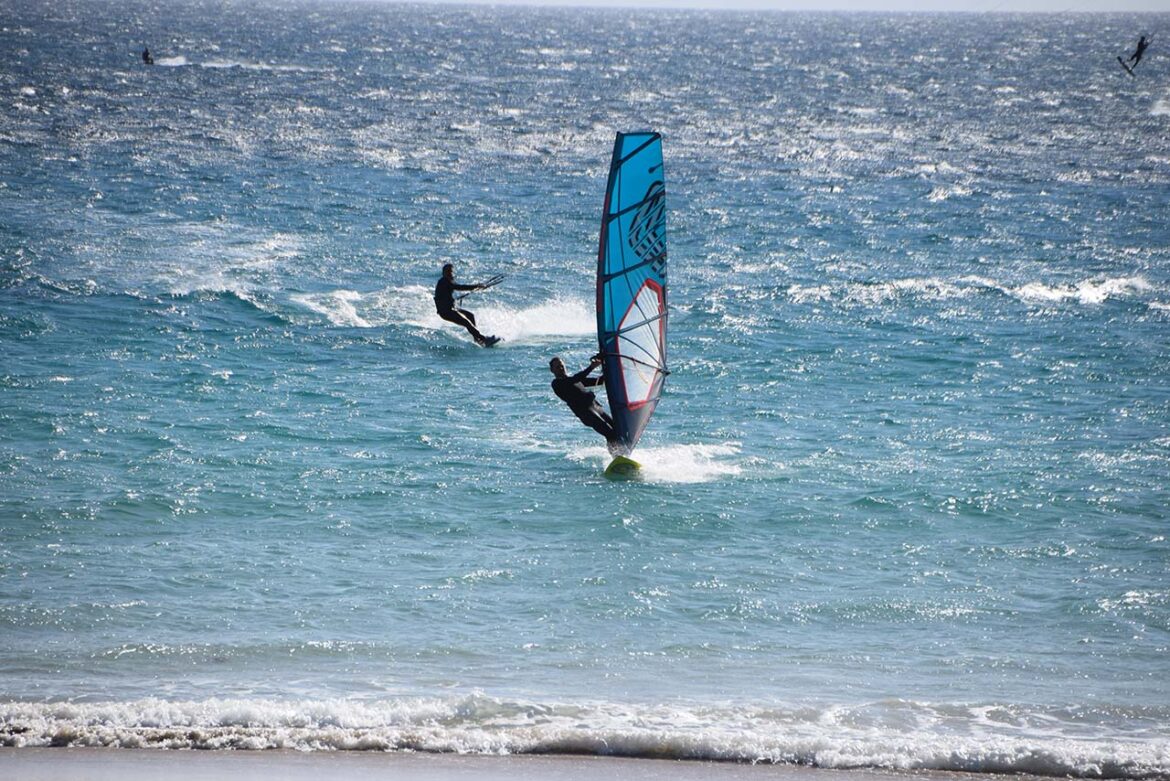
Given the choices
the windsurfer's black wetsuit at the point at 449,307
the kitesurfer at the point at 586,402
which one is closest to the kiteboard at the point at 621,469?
the kitesurfer at the point at 586,402

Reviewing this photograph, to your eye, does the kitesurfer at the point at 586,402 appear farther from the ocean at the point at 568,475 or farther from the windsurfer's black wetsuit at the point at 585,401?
the ocean at the point at 568,475

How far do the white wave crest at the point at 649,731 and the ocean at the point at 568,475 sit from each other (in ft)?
0.11

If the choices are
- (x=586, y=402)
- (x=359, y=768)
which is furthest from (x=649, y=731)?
(x=586, y=402)

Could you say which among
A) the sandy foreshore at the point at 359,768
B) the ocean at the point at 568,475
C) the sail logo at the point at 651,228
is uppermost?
the sail logo at the point at 651,228

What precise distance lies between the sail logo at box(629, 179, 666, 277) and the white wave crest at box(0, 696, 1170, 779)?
7.08 m

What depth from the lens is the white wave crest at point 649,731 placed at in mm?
9672

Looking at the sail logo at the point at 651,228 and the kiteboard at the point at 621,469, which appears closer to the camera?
the sail logo at the point at 651,228

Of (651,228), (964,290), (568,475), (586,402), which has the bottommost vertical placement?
(568,475)

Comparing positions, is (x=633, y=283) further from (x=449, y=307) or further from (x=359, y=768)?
(x=359, y=768)

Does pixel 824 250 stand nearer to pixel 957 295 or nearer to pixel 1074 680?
pixel 957 295

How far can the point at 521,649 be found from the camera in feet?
38.6

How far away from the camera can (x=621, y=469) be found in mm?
16672

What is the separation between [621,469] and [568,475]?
2.26 ft

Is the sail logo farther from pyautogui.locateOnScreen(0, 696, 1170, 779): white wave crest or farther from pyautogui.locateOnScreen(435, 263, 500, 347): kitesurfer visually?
pyautogui.locateOnScreen(435, 263, 500, 347): kitesurfer
